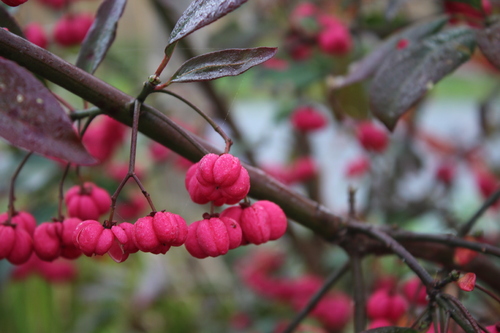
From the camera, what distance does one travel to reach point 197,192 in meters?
0.42

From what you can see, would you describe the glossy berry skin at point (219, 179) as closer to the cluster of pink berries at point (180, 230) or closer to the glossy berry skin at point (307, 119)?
the cluster of pink berries at point (180, 230)

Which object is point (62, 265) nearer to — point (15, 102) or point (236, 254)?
point (236, 254)

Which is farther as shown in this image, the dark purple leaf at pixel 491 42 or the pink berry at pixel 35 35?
the pink berry at pixel 35 35

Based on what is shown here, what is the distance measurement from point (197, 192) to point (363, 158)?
131cm

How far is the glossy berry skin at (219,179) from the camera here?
1.26 ft

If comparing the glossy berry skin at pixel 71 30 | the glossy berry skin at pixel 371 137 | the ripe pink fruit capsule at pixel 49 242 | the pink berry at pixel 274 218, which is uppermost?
the glossy berry skin at pixel 71 30

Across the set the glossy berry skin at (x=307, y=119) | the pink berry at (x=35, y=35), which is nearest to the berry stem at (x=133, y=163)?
the pink berry at (x=35, y=35)

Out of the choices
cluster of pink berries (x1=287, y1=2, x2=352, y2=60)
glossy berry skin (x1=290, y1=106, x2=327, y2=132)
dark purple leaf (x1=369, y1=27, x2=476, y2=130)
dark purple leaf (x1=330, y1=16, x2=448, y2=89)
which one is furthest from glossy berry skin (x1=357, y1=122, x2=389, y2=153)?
dark purple leaf (x1=369, y1=27, x2=476, y2=130)

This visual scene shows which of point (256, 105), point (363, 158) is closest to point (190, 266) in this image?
point (363, 158)

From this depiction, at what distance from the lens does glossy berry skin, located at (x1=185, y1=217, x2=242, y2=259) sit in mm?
402

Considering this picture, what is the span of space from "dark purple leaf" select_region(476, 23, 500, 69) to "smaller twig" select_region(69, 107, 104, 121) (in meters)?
0.40

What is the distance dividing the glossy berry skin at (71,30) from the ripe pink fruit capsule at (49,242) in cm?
71

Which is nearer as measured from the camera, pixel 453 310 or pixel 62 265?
pixel 453 310

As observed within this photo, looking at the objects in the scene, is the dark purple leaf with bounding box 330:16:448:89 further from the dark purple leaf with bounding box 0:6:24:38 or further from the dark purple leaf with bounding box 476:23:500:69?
the dark purple leaf with bounding box 0:6:24:38
